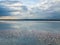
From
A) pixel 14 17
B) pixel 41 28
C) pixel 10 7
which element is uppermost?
pixel 10 7

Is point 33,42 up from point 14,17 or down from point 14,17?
down

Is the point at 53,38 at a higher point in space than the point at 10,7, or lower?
lower

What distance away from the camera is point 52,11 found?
174 centimetres

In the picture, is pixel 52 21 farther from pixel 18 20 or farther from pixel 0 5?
pixel 0 5

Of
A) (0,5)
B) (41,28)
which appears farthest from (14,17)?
(41,28)

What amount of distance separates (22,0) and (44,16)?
0.30 m

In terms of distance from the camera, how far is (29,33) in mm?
1763

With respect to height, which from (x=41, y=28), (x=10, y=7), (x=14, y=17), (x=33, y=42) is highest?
(x=10, y=7)

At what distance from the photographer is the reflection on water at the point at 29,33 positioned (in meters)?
1.74

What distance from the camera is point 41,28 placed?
1746 mm

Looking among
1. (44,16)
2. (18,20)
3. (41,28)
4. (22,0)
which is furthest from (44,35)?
(22,0)

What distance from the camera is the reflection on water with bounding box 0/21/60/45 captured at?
1743 mm

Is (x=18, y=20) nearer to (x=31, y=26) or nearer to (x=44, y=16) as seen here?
(x=31, y=26)

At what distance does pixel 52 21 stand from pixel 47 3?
203 millimetres
